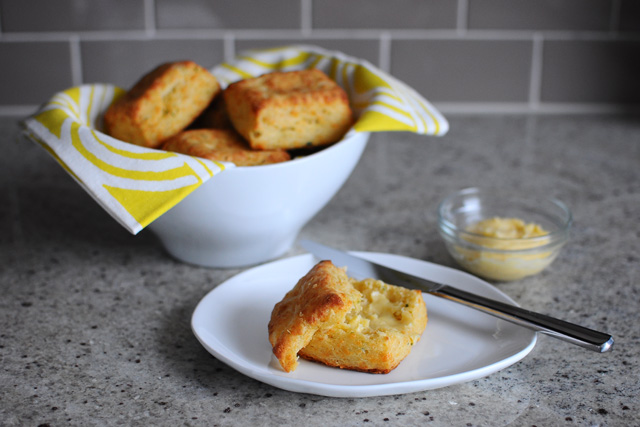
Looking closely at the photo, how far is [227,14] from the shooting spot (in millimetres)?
1574

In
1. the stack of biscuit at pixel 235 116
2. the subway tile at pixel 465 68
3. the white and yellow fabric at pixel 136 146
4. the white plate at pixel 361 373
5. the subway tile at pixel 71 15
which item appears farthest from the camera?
the subway tile at pixel 465 68

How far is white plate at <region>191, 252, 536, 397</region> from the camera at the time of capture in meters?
0.60

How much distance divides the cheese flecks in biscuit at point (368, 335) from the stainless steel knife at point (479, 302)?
0.07 meters

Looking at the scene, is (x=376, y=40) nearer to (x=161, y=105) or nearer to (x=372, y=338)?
(x=161, y=105)

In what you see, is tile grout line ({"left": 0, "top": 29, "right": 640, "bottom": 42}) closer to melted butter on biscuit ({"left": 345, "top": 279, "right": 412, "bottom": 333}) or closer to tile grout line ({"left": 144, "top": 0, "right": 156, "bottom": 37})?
tile grout line ({"left": 144, "top": 0, "right": 156, "bottom": 37})

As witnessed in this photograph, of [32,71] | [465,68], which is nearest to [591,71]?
[465,68]

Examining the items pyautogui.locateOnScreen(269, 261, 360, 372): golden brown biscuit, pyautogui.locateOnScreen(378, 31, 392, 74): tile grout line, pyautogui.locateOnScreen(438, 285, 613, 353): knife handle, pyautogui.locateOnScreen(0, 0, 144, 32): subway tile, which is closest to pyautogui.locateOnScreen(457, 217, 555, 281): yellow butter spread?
pyautogui.locateOnScreen(438, 285, 613, 353): knife handle

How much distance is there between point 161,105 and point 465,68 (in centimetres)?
100

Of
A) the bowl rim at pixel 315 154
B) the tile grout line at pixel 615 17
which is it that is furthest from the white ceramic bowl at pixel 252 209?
the tile grout line at pixel 615 17

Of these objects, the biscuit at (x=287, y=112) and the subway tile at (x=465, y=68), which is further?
the subway tile at (x=465, y=68)

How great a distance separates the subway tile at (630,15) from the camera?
63.9 inches

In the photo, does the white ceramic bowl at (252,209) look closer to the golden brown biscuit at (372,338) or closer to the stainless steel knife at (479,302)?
the stainless steel knife at (479,302)

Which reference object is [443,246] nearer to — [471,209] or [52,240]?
[471,209]

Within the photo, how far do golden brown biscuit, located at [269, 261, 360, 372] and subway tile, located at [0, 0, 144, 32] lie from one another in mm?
1121
